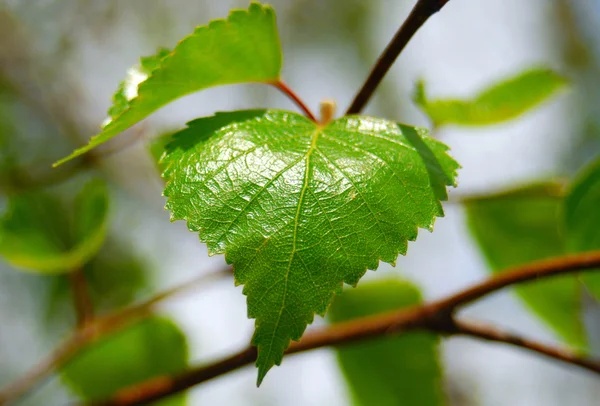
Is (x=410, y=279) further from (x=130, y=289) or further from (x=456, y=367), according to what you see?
(x=456, y=367)

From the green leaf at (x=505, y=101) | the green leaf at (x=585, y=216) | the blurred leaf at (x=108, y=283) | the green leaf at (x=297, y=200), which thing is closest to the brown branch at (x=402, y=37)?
the green leaf at (x=297, y=200)

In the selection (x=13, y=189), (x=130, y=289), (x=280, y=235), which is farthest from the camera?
(x=130, y=289)

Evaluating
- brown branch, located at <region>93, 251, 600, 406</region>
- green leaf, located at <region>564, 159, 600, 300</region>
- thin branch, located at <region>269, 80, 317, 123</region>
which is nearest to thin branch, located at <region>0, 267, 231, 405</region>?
brown branch, located at <region>93, 251, 600, 406</region>

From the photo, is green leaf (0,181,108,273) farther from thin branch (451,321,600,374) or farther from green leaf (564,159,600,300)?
green leaf (564,159,600,300)

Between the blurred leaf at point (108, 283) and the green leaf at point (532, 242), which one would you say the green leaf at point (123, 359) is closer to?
the green leaf at point (532, 242)

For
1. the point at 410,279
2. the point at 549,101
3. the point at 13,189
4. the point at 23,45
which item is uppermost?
the point at 23,45

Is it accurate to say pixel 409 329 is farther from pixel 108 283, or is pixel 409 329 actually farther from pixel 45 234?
pixel 108 283

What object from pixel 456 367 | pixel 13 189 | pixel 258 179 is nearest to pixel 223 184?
pixel 258 179

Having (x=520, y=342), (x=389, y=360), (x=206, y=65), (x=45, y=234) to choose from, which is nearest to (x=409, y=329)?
(x=520, y=342)
